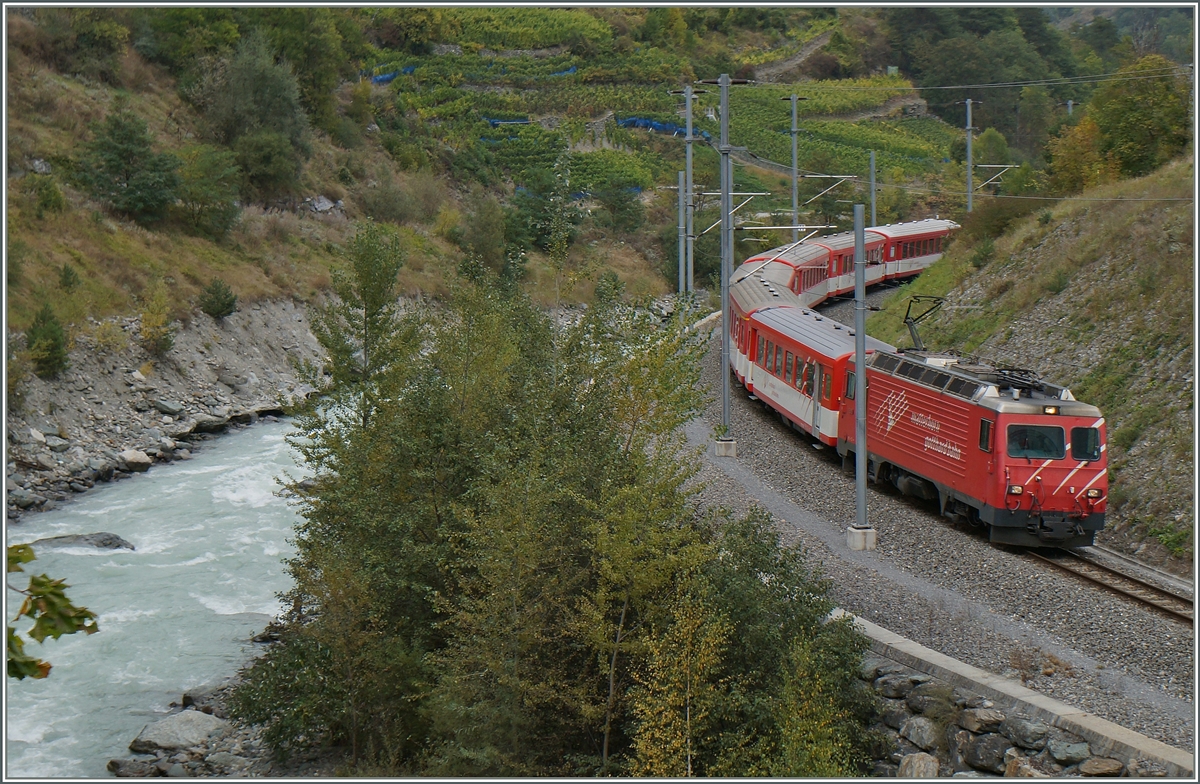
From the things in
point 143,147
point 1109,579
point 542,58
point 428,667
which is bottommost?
point 428,667

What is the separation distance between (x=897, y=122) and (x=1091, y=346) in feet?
218

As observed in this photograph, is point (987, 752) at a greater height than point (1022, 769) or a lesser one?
lesser

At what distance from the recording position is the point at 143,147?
43250mm

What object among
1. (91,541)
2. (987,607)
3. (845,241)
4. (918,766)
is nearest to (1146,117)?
(845,241)

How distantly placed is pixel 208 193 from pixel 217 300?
6.80m

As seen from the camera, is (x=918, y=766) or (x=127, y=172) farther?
(x=127, y=172)

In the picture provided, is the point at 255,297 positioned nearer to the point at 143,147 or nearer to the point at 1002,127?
the point at 143,147

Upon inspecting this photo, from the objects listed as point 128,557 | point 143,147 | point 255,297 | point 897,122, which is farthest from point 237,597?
point 897,122

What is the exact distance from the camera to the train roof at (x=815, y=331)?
23609mm

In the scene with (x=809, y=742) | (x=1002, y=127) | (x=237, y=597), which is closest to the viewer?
(x=809, y=742)

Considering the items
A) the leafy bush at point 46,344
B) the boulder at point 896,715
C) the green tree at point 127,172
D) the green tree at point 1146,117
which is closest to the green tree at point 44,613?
the boulder at point 896,715

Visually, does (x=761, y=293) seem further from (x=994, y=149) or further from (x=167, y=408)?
(x=994, y=149)

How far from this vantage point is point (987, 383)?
58.6 ft

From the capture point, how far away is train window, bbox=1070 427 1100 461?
17.0 m
